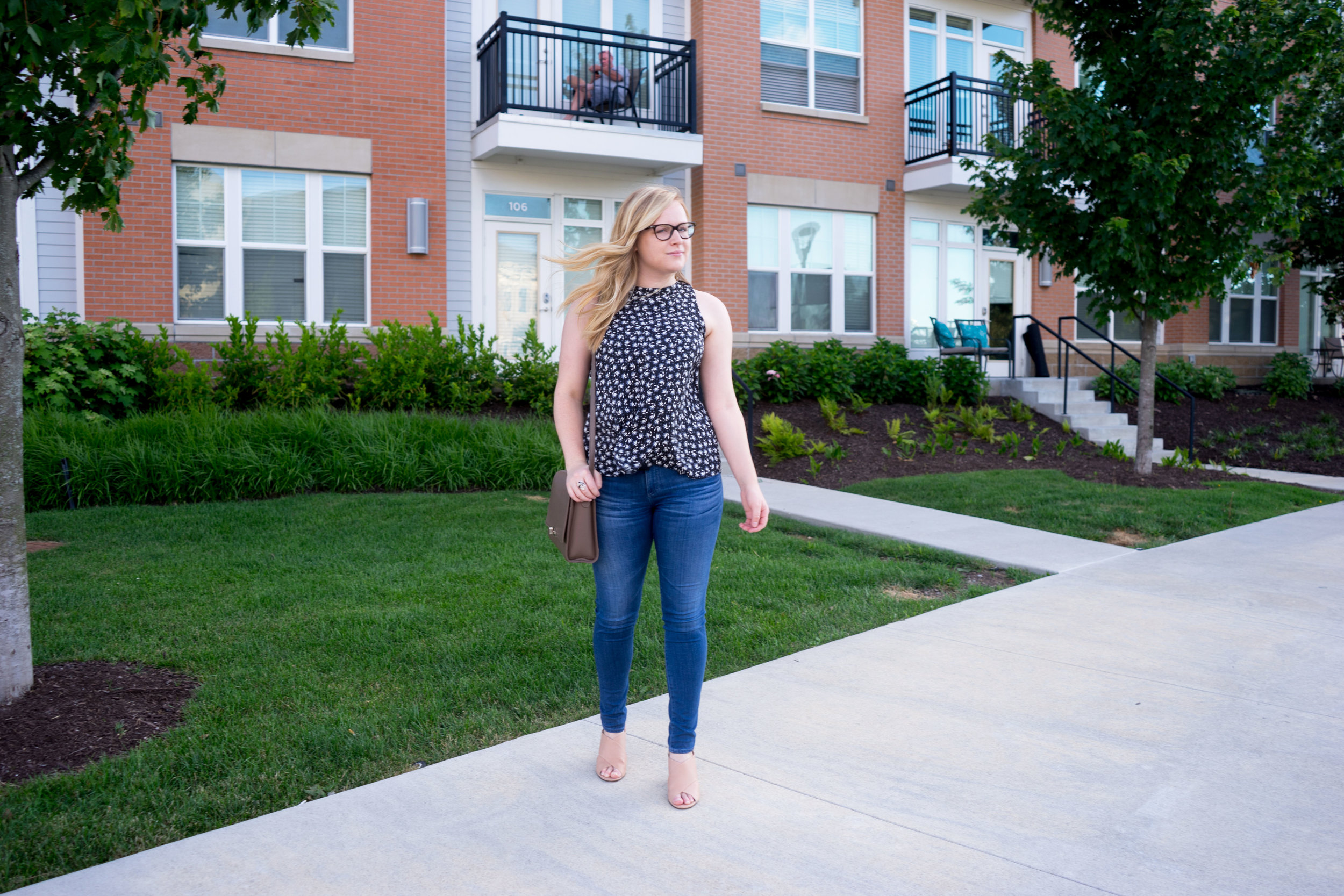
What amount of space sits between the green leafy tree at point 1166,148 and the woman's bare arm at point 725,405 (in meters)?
7.28

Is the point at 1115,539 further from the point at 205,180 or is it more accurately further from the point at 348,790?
the point at 205,180

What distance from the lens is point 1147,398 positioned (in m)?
10.9

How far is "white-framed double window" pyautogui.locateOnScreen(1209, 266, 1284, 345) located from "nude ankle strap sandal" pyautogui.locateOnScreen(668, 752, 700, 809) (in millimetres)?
20561

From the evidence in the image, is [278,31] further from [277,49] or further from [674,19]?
[674,19]

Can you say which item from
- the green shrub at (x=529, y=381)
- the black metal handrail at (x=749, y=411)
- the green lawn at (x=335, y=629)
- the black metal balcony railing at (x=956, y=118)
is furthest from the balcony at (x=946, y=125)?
the green lawn at (x=335, y=629)

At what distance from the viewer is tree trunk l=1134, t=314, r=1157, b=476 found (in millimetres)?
10477

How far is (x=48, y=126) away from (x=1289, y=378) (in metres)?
20.4

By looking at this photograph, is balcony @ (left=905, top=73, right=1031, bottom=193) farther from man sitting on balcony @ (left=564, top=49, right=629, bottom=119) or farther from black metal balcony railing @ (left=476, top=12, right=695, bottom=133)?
man sitting on balcony @ (left=564, top=49, right=629, bottom=119)

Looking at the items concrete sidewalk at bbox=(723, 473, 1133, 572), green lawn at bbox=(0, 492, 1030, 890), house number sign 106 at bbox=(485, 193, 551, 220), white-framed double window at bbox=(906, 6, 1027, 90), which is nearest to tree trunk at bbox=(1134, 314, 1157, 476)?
concrete sidewalk at bbox=(723, 473, 1133, 572)

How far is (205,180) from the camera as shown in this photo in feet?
40.5

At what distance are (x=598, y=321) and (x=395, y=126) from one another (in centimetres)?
1106

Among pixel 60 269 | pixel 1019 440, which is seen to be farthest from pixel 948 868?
pixel 60 269

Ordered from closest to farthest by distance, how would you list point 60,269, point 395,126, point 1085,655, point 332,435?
point 1085,655 → point 332,435 → point 60,269 → point 395,126

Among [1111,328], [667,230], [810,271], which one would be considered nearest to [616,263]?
[667,230]
